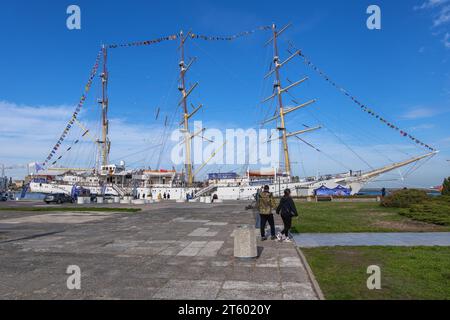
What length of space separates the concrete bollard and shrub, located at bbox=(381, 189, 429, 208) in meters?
18.8

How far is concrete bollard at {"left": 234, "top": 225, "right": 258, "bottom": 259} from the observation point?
30.6 ft

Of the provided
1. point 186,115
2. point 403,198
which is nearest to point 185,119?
point 186,115

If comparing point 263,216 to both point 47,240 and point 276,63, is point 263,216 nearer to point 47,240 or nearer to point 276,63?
point 47,240

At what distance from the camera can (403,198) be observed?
82.8 ft

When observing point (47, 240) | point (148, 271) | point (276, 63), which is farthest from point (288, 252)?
point (276, 63)

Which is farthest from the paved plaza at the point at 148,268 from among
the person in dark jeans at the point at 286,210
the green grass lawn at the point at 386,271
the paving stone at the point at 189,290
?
the person in dark jeans at the point at 286,210

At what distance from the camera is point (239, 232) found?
31.1ft

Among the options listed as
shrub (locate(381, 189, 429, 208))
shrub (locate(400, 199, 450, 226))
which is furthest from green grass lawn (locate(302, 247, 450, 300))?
shrub (locate(381, 189, 429, 208))

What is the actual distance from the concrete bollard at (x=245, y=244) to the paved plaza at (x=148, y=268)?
197 millimetres

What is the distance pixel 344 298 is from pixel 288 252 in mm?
4365

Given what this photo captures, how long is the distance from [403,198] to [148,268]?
857 inches

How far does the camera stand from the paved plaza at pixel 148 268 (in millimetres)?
6379

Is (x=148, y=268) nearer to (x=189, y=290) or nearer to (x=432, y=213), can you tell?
(x=189, y=290)
